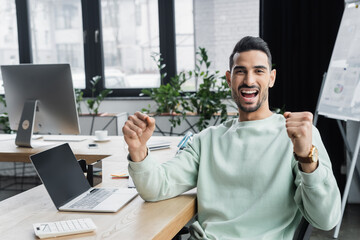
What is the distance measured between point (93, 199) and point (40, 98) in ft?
3.99

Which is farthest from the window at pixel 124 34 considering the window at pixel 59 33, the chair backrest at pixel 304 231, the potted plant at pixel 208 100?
the chair backrest at pixel 304 231

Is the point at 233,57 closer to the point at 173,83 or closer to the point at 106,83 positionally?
the point at 173,83

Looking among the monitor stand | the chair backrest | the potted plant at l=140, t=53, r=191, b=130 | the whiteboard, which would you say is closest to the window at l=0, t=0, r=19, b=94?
the potted plant at l=140, t=53, r=191, b=130

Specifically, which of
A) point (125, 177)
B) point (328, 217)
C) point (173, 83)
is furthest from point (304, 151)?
point (173, 83)

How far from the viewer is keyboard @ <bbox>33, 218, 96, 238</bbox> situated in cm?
117

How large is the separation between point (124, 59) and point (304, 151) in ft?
11.5

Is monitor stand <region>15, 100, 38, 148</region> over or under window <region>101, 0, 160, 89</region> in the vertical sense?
under

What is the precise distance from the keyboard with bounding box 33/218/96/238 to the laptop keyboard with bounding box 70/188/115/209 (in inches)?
6.2

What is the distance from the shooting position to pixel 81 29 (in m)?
4.58

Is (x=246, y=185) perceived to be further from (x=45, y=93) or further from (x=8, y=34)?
(x=8, y=34)

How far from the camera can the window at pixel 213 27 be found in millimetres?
4059

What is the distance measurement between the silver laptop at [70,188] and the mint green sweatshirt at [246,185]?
13 centimetres

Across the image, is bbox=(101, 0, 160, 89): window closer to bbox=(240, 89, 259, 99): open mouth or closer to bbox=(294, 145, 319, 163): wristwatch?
bbox=(240, 89, 259, 99): open mouth

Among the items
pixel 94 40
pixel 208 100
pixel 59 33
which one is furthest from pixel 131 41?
pixel 208 100
